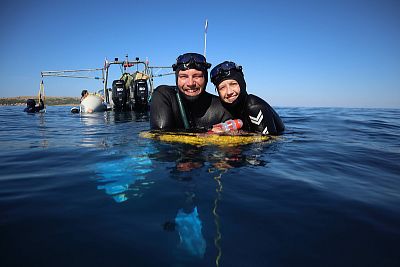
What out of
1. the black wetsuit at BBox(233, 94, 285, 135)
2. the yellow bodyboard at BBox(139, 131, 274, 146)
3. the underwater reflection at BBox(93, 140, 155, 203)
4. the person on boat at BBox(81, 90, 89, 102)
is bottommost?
the underwater reflection at BBox(93, 140, 155, 203)

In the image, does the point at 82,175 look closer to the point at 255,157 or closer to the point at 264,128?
the point at 255,157

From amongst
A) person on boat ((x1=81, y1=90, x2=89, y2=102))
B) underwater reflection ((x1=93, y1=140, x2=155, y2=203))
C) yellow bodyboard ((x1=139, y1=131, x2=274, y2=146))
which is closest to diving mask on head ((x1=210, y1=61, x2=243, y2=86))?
yellow bodyboard ((x1=139, y1=131, x2=274, y2=146))

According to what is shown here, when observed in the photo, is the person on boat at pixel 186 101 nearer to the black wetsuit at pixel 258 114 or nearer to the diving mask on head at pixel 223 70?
the diving mask on head at pixel 223 70

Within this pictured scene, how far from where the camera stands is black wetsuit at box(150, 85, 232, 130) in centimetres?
Result: 501

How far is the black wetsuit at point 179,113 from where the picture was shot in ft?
16.4

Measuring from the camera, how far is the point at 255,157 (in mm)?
3582

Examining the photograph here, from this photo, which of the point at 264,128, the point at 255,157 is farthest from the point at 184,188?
the point at 264,128

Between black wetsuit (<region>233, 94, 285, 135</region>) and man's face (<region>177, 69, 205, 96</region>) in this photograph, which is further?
black wetsuit (<region>233, 94, 285, 135</region>)

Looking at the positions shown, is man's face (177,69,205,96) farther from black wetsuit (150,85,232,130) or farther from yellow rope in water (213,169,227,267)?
yellow rope in water (213,169,227,267)

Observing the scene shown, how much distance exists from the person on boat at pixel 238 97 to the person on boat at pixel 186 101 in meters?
0.31

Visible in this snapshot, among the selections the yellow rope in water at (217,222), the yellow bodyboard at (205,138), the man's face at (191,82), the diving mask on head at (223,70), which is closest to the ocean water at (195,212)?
the yellow rope in water at (217,222)

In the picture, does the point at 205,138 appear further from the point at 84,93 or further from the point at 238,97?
the point at 84,93

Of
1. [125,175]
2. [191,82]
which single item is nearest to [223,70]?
[191,82]

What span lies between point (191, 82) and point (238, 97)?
1.08 metres
